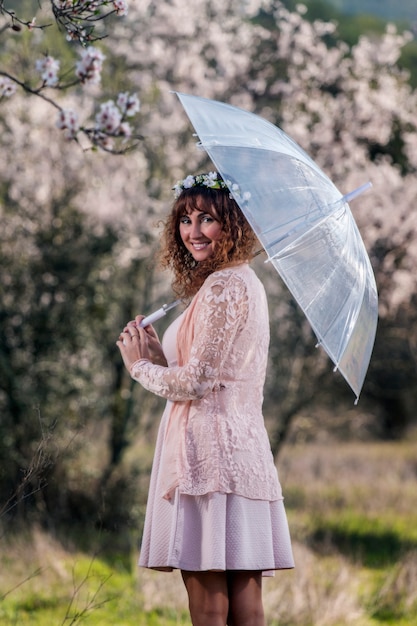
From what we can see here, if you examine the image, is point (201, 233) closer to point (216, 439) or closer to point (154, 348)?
point (154, 348)

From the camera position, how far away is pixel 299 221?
2.88 m

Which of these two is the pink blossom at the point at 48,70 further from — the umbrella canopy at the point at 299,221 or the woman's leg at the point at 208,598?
the woman's leg at the point at 208,598

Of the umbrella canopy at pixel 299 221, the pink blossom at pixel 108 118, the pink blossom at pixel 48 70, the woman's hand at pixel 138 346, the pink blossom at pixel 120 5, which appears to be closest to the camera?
the umbrella canopy at pixel 299 221

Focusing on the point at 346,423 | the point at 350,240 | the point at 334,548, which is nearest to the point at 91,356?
the point at 334,548

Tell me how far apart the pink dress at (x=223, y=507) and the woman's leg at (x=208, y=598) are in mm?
51

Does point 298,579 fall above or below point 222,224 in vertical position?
below

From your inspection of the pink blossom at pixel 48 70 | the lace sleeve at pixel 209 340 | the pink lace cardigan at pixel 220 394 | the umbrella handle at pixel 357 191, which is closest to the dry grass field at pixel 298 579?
the pink lace cardigan at pixel 220 394

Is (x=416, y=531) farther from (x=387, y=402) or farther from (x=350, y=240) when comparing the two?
(x=387, y=402)

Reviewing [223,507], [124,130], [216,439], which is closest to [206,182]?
[216,439]

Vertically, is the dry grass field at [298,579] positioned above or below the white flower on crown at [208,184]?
below

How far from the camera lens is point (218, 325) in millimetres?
2695

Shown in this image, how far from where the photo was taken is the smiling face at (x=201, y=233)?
2.83m

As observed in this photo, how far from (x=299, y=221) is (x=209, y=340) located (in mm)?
473

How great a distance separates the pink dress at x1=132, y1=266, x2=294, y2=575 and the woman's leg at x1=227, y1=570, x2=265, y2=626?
6 cm
